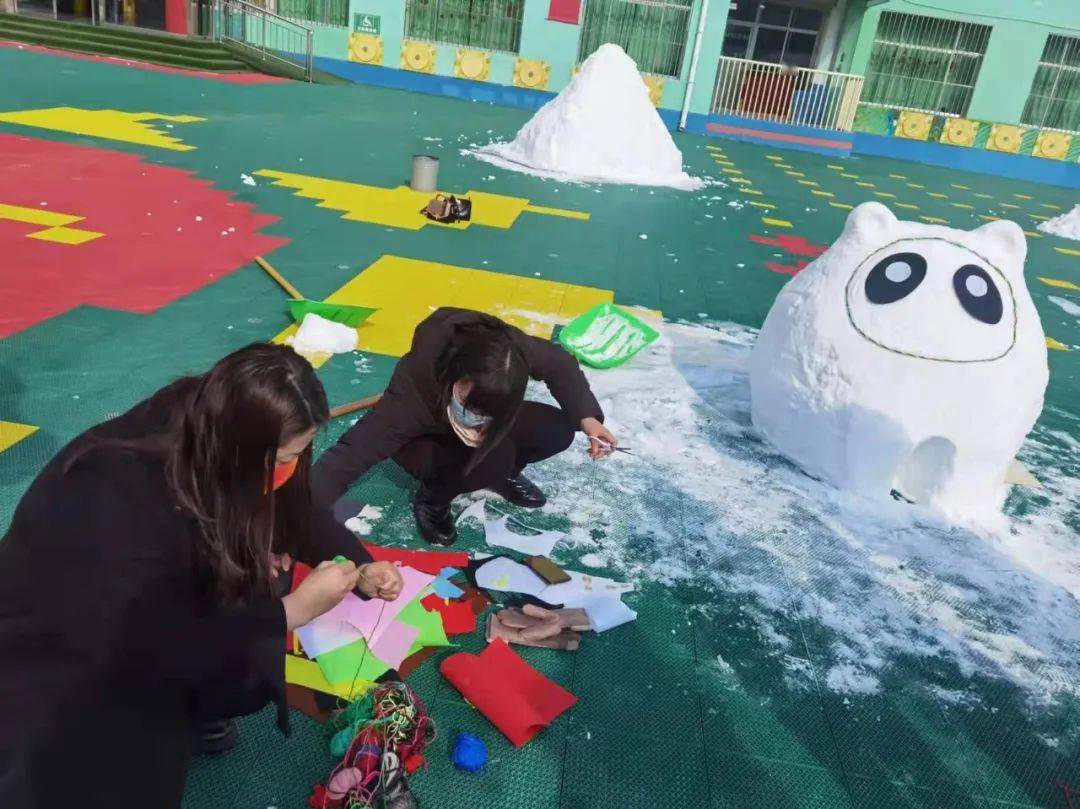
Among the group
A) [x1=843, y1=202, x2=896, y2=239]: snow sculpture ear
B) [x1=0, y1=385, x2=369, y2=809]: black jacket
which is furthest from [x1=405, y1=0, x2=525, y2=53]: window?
[x1=0, y1=385, x2=369, y2=809]: black jacket

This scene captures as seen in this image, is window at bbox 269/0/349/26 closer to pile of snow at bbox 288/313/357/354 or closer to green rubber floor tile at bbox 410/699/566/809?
pile of snow at bbox 288/313/357/354

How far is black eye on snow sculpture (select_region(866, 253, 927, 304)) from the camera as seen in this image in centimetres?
364

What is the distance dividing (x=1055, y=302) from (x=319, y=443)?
308 inches

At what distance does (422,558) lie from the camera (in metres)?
3.05

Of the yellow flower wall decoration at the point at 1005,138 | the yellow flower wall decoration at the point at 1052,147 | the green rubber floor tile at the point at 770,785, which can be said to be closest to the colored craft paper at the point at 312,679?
the green rubber floor tile at the point at 770,785

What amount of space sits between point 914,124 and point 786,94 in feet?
11.5

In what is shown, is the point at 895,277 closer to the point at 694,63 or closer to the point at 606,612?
the point at 606,612

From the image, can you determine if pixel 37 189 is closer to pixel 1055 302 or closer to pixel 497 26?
pixel 1055 302

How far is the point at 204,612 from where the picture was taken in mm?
1729

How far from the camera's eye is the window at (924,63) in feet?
68.7

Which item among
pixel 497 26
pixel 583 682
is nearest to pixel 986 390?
pixel 583 682

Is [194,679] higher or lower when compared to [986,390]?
lower

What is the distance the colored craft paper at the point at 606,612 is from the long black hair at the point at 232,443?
4.65ft

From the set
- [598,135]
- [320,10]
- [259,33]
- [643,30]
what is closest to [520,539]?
[598,135]
